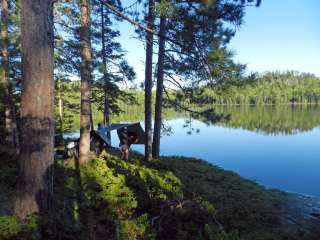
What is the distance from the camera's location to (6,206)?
19.1ft

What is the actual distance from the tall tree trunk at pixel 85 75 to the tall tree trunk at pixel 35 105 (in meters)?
5.05

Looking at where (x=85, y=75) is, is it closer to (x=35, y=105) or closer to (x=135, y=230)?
(x=35, y=105)

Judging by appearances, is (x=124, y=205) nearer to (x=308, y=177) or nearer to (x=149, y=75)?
(x=149, y=75)

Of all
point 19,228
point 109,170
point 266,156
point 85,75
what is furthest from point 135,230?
point 266,156

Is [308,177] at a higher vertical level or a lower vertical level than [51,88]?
lower

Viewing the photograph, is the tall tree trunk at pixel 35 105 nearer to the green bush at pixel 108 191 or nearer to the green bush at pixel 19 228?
the green bush at pixel 19 228

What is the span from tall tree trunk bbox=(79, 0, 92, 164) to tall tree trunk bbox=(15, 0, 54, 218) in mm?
5049

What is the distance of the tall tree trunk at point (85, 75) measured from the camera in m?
9.07

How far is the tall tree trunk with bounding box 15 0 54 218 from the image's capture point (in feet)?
13.1

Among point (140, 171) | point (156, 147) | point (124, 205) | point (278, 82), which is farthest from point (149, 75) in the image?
point (278, 82)

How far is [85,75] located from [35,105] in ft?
18.5

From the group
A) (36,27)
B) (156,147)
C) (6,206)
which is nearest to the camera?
(36,27)

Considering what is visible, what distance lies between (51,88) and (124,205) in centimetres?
346

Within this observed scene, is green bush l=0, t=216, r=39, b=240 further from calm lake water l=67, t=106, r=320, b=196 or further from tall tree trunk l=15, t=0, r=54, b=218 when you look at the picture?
calm lake water l=67, t=106, r=320, b=196
